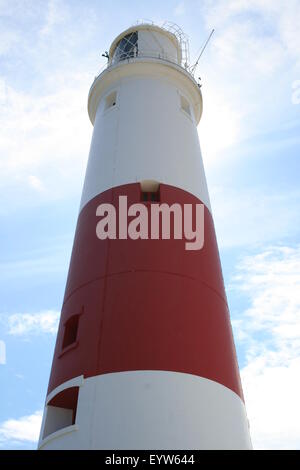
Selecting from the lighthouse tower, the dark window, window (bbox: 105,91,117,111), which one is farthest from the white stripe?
window (bbox: 105,91,117,111)

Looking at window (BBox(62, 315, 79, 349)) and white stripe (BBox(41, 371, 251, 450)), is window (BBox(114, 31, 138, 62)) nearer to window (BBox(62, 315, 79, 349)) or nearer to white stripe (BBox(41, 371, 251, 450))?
window (BBox(62, 315, 79, 349))

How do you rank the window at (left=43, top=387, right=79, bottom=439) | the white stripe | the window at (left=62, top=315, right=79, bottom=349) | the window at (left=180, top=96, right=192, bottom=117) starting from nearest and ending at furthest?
the white stripe
the window at (left=43, top=387, right=79, bottom=439)
the window at (left=62, top=315, right=79, bottom=349)
the window at (left=180, top=96, right=192, bottom=117)

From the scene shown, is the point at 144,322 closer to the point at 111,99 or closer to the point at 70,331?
the point at 70,331

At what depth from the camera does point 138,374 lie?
27.7ft

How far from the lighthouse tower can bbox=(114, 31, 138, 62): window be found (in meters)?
3.70

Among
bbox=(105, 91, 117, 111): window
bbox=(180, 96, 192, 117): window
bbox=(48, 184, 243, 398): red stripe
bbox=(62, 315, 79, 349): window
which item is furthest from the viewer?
bbox=(180, 96, 192, 117): window

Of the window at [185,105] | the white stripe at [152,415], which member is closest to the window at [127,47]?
the window at [185,105]

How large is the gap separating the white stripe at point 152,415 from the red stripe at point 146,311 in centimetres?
28

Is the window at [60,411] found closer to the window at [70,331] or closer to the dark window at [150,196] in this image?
the window at [70,331]

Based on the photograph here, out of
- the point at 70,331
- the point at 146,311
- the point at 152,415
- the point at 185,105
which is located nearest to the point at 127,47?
the point at 185,105

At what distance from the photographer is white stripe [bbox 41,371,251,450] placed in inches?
306

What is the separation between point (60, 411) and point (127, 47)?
44.8 ft

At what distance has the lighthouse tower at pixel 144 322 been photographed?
8086 millimetres

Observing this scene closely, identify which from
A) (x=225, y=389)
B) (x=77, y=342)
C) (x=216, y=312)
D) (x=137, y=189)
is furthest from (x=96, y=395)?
(x=137, y=189)
